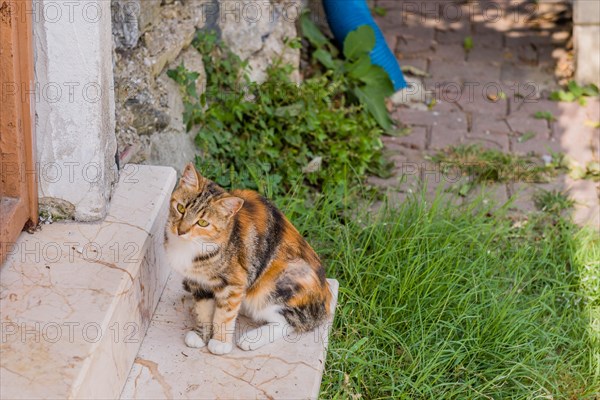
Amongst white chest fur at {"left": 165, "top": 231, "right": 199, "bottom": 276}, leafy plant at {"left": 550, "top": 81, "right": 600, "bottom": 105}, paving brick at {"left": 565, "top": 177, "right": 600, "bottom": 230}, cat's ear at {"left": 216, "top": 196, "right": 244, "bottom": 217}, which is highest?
cat's ear at {"left": 216, "top": 196, "right": 244, "bottom": 217}

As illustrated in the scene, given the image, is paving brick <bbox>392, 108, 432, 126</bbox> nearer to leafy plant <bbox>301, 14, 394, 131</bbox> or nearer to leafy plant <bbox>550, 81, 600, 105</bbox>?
leafy plant <bbox>301, 14, 394, 131</bbox>

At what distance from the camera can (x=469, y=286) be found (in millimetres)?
4148

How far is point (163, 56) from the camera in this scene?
14.0 feet

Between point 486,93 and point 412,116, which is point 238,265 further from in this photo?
point 486,93

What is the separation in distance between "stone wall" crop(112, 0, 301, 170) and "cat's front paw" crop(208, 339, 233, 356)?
0.94 meters

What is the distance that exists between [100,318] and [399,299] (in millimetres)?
1532

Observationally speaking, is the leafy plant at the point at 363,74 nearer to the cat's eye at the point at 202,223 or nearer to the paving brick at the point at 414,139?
the paving brick at the point at 414,139

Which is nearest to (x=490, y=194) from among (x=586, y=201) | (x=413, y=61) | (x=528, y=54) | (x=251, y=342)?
(x=586, y=201)

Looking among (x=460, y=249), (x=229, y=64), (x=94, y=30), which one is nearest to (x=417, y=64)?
(x=229, y=64)

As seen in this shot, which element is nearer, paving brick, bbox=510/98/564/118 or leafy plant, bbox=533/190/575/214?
leafy plant, bbox=533/190/575/214

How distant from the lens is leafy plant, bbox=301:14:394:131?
580 cm

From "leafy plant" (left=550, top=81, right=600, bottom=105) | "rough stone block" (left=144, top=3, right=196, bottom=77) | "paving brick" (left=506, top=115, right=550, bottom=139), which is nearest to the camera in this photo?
"rough stone block" (left=144, top=3, right=196, bottom=77)

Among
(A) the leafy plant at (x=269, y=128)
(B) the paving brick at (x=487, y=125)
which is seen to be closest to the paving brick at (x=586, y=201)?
(B) the paving brick at (x=487, y=125)

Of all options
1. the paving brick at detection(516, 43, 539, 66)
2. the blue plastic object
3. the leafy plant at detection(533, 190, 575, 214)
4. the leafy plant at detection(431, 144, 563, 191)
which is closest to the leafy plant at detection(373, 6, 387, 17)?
the blue plastic object
